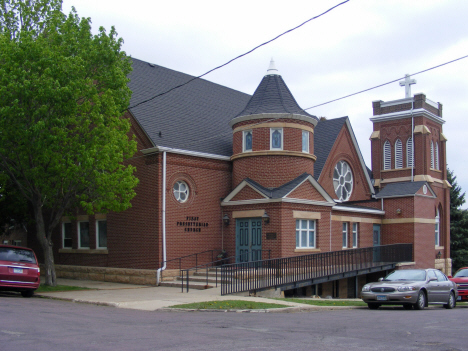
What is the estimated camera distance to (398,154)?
33219 millimetres

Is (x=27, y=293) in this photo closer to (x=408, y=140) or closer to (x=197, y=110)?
(x=197, y=110)

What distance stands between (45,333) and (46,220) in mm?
19654

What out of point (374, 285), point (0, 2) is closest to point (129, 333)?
point (374, 285)

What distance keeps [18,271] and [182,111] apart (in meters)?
12.0

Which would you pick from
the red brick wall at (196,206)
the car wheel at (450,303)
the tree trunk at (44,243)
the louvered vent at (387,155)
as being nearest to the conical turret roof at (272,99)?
the red brick wall at (196,206)

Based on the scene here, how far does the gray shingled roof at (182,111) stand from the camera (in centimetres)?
2319

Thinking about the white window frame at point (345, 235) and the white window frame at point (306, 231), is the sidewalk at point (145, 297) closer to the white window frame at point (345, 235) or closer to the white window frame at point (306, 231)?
the white window frame at point (306, 231)

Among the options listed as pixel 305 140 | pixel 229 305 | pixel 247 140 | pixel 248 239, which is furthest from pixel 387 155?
pixel 229 305

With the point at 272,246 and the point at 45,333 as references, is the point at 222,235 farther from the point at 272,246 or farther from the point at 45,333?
the point at 45,333

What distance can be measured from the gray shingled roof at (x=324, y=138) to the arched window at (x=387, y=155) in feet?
16.6

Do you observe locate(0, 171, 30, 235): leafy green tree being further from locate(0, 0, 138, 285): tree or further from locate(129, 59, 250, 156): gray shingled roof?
locate(129, 59, 250, 156): gray shingled roof

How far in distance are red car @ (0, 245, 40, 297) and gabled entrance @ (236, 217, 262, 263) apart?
905 cm

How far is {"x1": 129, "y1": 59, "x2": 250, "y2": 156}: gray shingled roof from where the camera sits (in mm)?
23188

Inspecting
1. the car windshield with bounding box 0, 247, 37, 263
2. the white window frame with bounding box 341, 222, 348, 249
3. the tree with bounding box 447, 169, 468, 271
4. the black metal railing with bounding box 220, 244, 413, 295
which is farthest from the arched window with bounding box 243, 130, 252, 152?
the tree with bounding box 447, 169, 468, 271
